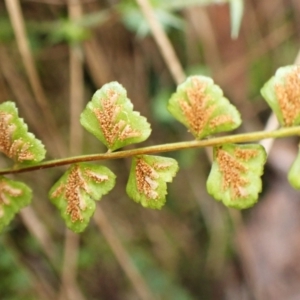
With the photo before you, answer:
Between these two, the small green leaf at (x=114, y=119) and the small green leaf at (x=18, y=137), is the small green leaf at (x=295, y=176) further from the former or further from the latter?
the small green leaf at (x=18, y=137)

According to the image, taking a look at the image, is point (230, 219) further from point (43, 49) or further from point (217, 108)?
point (217, 108)

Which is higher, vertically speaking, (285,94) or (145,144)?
(145,144)

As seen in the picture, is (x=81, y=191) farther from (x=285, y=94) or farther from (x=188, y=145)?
(x=285, y=94)

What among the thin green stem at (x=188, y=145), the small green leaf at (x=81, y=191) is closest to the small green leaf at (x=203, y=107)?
the thin green stem at (x=188, y=145)

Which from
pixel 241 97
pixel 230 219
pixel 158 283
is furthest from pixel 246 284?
pixel 241 97

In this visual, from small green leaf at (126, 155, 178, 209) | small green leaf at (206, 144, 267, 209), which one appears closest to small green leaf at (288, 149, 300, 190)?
small green leaf at (206, 144, 267, 209)

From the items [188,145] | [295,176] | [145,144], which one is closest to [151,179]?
[188,145]
